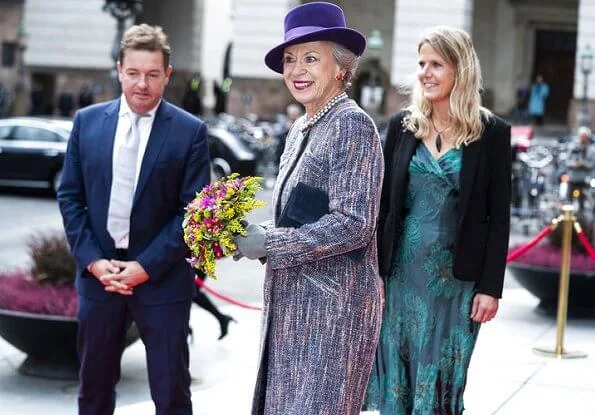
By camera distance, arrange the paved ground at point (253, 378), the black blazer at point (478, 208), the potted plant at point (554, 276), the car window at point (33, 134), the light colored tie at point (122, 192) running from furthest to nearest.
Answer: the car window at point (33, 134)
the potted plant at point (554, 276)
the paved ground at point (253, 378)
the light colored tie at point (122, 192)
the black blazer at point (478, 208)

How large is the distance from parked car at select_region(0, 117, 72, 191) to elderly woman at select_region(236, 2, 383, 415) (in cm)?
2158

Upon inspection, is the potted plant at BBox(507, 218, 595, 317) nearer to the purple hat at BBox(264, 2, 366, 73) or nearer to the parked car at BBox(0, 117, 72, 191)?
the purple hat at BBox(264, 2, 366, 73)

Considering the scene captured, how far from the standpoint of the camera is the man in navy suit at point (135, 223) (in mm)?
5711

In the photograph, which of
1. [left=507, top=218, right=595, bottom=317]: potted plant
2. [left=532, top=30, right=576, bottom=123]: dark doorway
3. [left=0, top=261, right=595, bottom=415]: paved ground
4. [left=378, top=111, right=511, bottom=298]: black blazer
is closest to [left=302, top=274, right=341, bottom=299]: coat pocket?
[left=378, top=111, right=511, bottom=298]: black blazer

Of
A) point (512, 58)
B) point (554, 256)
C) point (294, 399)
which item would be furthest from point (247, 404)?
point (512, 58)

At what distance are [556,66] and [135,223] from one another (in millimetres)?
46394

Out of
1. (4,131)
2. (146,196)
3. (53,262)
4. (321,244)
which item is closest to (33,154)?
(4,131)

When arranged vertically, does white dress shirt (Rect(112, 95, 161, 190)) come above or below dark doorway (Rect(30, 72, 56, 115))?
above

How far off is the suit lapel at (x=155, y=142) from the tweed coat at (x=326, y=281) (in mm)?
1535

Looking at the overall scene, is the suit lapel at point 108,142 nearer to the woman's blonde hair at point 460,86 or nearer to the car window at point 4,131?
the woman's blonde hair at point 460,86

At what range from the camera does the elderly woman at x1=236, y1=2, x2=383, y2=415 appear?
13.7 ft

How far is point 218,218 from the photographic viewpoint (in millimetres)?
4215

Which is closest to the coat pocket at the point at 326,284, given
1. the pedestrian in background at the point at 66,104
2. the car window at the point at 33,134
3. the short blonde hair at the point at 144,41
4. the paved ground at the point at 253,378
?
the short blonde hair at the point at 144,41

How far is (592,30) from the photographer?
44.4 meters
